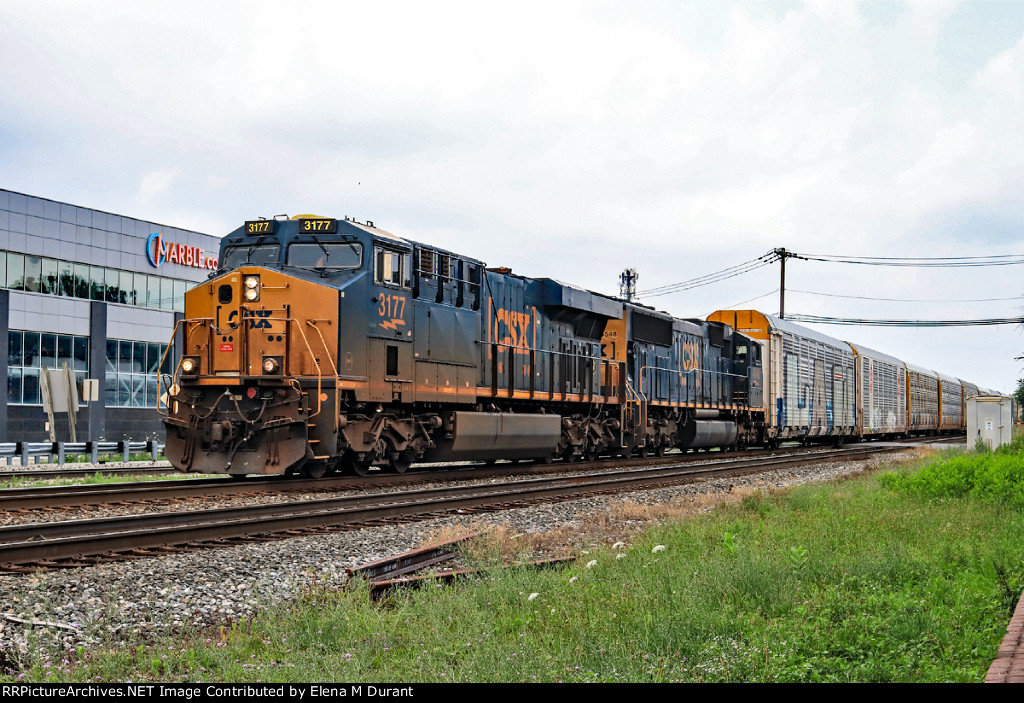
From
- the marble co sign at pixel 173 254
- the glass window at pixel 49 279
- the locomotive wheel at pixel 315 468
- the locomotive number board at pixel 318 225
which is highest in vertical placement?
the marble co sign at pixel 173 254

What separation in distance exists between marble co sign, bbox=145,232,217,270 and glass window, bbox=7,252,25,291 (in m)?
5.89

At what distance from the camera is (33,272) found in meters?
35.6

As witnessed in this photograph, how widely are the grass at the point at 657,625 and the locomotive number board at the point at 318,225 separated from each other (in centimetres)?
742

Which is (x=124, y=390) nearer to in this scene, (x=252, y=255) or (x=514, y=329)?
(x=514, y=329)

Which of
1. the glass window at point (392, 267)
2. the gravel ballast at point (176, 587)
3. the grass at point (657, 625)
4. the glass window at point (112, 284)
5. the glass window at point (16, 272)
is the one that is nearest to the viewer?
the grass at point (657, 625)

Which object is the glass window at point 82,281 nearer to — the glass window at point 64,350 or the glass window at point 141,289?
the glass window at point 64,350

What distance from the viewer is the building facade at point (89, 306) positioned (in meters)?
34.9

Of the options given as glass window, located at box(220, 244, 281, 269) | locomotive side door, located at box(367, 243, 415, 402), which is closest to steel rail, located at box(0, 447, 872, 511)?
locomotive side door, located at box(367, 243, 415, 402)

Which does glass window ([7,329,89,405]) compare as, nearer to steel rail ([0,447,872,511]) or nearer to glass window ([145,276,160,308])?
glass window ([145,276,160,308])

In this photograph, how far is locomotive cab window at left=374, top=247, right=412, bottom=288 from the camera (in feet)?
46.5

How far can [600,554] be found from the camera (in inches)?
305

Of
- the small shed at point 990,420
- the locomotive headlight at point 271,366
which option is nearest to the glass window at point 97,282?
the locomotive headlight at point 271,366

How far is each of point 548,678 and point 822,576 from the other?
2.84m
